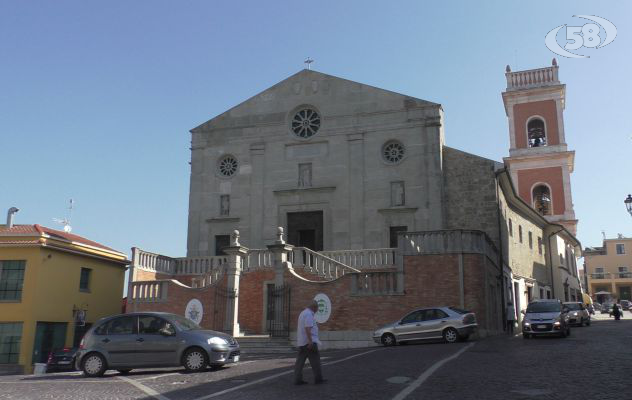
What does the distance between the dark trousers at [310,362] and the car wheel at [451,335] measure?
8.77m

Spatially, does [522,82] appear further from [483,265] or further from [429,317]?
[429,317]

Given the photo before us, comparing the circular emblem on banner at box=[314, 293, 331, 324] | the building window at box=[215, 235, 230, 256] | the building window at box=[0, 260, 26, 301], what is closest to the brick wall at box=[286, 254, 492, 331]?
the circular emblem on banner at box=[314, 293, 331, 324]

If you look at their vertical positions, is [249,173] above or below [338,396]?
above

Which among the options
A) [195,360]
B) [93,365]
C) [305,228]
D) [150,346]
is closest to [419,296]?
[195,360]

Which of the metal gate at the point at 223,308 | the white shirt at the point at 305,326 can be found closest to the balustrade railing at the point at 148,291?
the metal gate at the point at 223,308

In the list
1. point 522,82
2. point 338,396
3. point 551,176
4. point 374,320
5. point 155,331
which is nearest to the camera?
point 338,396

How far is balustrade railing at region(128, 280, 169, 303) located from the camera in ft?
76.1

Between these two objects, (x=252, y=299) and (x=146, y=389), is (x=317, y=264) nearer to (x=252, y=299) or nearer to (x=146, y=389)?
(x=252, y=299)

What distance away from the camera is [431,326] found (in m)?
17.9

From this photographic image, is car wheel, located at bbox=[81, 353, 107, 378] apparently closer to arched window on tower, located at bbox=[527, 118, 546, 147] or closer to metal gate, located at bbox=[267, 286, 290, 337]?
metal gate, located at bbox=[267, 286, 290, 337]

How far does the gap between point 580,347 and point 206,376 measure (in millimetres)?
9885

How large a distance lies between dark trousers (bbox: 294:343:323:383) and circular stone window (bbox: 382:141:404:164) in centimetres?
1994

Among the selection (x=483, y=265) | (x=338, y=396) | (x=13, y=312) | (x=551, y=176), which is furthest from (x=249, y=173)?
(x=551, y=176)

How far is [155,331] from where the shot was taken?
44.4ft
